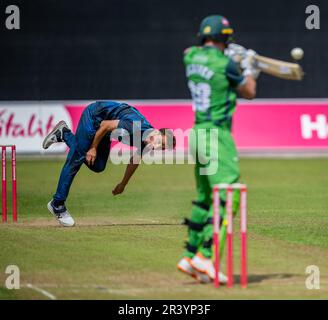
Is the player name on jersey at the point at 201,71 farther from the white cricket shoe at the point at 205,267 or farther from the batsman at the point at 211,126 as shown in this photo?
the white cricket shoe at the point at 205,267

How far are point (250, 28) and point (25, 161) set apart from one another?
6.79 m

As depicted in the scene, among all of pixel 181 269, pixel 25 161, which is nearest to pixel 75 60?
pixel 25 161

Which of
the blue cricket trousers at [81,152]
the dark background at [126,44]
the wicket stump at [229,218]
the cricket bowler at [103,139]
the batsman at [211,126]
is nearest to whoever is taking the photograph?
the wicket stump at [229,218]

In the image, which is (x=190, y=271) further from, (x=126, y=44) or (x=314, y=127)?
(x=126, y=44)

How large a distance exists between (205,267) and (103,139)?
15.9 ft

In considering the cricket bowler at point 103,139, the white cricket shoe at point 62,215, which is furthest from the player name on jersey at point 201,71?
the white cricket shoe at point 62,215

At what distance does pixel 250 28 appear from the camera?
28.7 m

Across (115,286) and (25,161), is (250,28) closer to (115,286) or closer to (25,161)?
(25,161)

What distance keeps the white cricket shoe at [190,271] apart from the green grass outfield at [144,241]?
0.30 ft

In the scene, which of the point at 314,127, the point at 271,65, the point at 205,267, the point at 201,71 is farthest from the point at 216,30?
the point at 314,127

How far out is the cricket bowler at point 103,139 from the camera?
14703 mm

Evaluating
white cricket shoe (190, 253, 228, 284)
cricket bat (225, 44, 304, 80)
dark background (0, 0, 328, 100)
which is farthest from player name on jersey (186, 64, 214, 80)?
dark background (0, 0, 328, 100)

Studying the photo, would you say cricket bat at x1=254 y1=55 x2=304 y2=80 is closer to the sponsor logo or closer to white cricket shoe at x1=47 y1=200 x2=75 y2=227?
white cricket shoe at x1=47 y1=200 x2=75 y2=227

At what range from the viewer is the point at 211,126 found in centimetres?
1066
